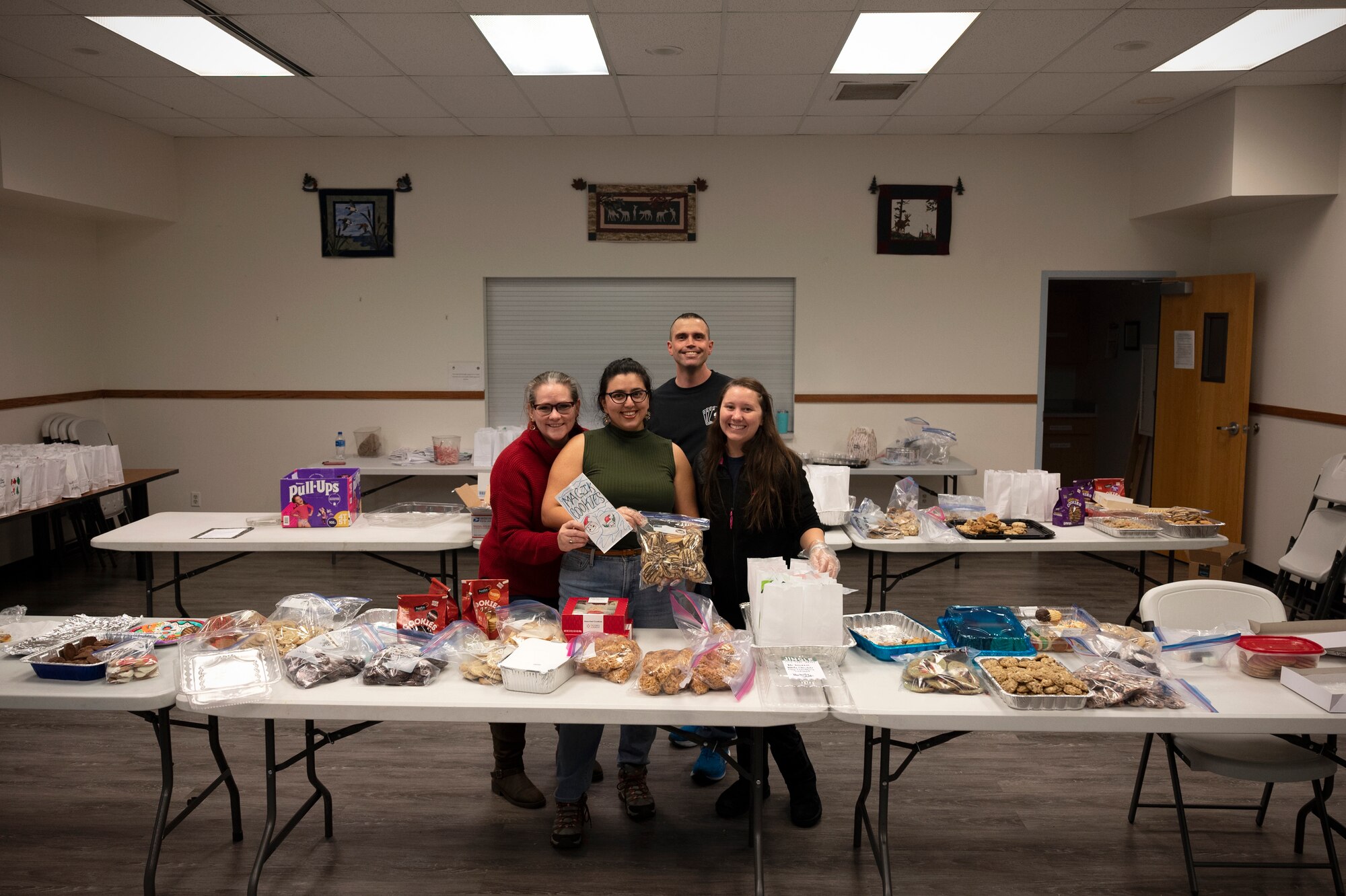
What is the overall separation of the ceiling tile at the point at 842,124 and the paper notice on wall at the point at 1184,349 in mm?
2754

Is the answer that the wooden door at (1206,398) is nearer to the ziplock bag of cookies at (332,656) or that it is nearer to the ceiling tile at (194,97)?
the ziplock bag of cookies at (332,656)

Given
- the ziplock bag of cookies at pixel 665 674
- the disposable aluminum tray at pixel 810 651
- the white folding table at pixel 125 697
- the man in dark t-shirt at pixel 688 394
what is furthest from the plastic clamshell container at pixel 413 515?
the disposable aluminum tray at pixel 810 651

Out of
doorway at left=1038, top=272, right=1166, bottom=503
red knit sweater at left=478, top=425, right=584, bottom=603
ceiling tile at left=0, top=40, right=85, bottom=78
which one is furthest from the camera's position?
doorway at left=1038, top=272, right=1166, bottom=503

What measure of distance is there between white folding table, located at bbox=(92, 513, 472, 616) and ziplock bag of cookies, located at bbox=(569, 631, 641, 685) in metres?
1.63

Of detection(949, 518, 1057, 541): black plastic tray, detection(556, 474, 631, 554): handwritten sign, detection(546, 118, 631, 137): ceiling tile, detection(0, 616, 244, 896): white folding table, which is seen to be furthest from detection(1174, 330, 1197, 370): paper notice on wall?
detection(0, 616, 244, 896): white folding table

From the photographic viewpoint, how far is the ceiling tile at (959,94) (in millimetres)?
5188

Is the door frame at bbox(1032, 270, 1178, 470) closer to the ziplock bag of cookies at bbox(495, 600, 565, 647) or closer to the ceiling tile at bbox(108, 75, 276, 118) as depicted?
the ziplock bag of cookies at bbox(495, 600, 565, 647)

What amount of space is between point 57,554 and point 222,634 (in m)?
4.79

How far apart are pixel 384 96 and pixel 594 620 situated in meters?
4.37

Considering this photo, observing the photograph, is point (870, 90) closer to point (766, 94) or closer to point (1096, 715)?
point (766, 94)

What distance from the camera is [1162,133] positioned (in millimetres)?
6215

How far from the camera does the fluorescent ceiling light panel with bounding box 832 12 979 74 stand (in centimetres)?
438

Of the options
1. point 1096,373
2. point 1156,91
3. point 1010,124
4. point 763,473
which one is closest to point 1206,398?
point 1156,91

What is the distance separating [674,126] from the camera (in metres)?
6.32
